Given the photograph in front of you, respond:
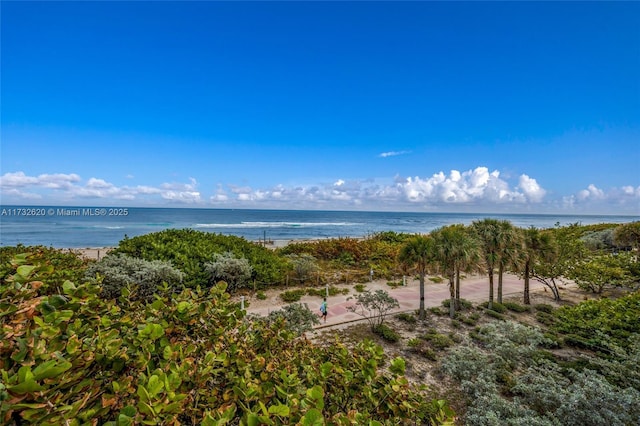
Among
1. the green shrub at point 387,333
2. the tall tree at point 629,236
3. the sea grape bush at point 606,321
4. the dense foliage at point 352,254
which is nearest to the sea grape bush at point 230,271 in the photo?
the green shrub at point 387,333

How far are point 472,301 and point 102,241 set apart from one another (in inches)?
1946

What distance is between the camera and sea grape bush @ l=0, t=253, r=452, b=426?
4.26 feet

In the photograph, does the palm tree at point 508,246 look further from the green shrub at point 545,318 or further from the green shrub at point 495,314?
the green shrub at point 545,318

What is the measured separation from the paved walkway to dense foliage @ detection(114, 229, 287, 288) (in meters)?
3.24

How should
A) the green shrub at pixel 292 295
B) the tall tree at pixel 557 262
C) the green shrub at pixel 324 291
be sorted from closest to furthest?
the tall tree at pixel 557 262 < the green shrub at pixel 292 295 < the green shrub at pixel 324 291

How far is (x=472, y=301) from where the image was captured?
16.4m

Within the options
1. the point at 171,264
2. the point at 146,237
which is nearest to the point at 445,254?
the point at 171,264

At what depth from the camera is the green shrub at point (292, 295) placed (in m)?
15.8

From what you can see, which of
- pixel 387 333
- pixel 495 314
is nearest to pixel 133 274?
pixel 387 333

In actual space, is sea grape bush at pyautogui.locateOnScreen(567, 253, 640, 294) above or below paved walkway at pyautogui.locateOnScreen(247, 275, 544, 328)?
above

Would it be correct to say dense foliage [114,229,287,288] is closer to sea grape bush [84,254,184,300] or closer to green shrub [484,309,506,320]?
sea grape bush [84,254,184,300]

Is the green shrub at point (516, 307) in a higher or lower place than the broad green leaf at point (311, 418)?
lower

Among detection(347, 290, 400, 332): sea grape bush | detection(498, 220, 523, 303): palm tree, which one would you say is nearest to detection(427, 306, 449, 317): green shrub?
detection(347, 290, 400, 332): sea grape bush

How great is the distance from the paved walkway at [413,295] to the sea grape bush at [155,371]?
34.1ft
